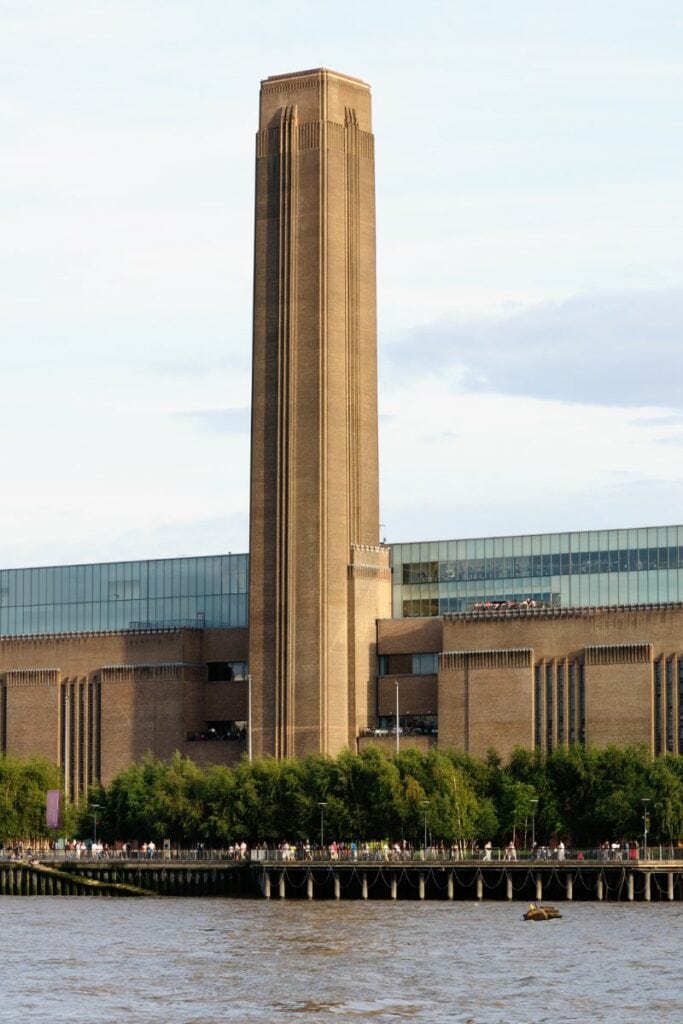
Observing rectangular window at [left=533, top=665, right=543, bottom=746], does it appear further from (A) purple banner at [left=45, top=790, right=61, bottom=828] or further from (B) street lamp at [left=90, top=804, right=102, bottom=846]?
(A) purple banner at [left=45, top=790, right=61, bottom=828]

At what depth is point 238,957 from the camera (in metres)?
105

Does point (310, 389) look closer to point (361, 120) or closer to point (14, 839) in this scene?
point (361, 120)

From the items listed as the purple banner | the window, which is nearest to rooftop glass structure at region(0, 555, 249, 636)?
the window

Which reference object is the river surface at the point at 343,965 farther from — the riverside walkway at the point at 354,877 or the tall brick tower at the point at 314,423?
the tall brick tower at the point at 314,423

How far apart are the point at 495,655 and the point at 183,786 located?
2449 cm

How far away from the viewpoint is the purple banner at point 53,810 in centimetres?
17838

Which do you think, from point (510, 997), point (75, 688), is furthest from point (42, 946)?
point (75, 688)

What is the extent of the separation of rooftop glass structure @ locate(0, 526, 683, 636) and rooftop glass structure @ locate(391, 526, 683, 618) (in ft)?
0.25

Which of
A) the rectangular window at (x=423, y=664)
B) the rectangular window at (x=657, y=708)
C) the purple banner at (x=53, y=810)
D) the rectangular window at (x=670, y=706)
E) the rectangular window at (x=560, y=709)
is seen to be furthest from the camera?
the purple banner at (x=53, y=810)

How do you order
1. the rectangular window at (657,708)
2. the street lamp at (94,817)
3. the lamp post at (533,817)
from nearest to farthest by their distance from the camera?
the lamp post at (533,817) < the rectangular window at (657,708) < the street lamp at (94,817)

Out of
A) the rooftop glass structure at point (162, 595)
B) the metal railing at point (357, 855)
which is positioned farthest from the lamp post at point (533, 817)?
the rooftop glass structure at point (162, 595)

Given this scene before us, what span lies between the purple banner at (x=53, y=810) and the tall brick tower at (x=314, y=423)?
52.6ft

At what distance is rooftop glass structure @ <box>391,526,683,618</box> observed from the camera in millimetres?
175375

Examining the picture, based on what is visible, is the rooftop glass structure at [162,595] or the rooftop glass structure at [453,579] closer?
the rooftop glass structure at [453,579]
